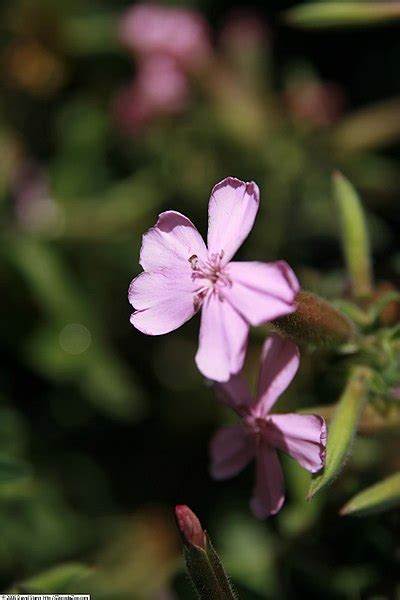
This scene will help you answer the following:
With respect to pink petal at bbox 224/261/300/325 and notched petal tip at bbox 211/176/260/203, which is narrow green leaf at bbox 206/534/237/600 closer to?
pink petal at bbox 224/261/300/325

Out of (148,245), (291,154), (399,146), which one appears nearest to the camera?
(148,245)

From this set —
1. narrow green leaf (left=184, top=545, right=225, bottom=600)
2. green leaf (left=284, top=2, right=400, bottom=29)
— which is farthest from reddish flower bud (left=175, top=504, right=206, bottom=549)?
green leaf (left=284, top=2, right=400, bottom=29)

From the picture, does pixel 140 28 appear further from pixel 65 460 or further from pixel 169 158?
pixel 65 460

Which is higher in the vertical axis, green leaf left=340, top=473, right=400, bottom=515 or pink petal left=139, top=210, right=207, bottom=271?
pink petal left=139, top=210, right=207, bottom=271

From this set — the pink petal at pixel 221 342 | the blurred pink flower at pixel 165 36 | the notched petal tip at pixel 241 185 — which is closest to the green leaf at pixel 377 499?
the pink petal at pixel 221 342

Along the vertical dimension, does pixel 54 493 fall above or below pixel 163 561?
A: above

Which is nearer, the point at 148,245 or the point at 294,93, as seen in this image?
the point at 148,245

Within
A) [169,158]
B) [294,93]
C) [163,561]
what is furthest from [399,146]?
[163,561]
